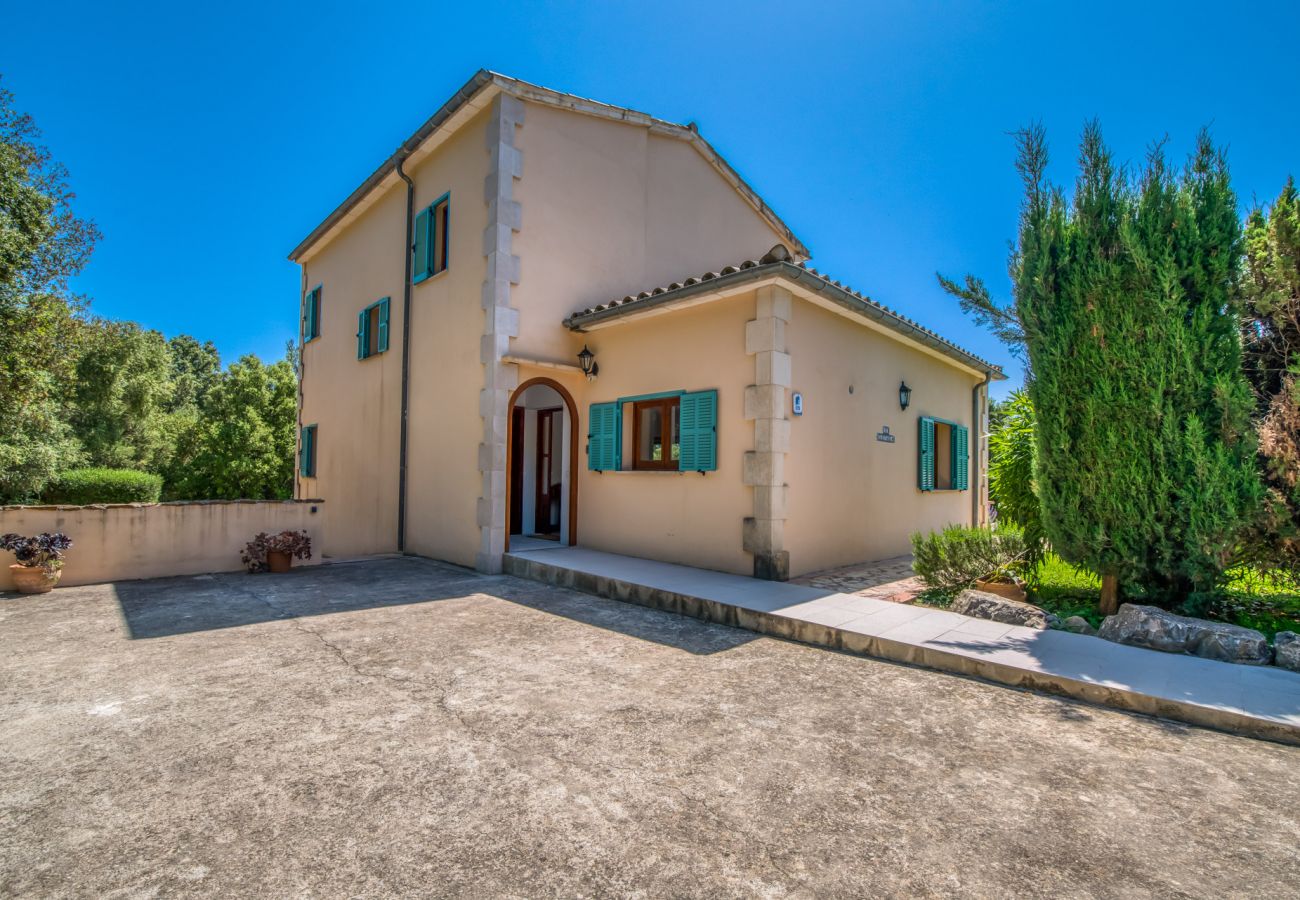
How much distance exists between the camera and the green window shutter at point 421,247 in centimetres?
970

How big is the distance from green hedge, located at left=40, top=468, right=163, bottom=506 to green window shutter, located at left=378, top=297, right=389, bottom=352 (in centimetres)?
1346

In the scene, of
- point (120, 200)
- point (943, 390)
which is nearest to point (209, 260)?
point (120, 200)

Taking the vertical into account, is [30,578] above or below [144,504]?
below

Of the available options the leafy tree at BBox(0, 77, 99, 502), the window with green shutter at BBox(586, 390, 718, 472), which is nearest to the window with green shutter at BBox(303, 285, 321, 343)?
the leafy tree at BBox(0, 77, 99, 502)

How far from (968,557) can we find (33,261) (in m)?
16.2

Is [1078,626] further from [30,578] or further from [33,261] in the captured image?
[33,261]

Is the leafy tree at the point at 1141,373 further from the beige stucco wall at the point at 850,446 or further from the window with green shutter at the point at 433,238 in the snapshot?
the window with green shutter at the point at 433,238

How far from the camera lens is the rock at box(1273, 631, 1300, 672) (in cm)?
387

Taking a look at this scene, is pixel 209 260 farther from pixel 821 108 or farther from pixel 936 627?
pixel 936 627

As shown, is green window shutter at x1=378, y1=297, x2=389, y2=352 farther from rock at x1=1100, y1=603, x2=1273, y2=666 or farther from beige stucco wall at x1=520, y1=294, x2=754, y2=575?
rock at x1=1100, y1=603, x2=1273, y2=666

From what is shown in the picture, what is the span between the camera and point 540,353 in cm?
851

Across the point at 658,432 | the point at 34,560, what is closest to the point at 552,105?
the point at 658,432

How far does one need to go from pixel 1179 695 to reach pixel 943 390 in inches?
313

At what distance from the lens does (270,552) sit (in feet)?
26.2
